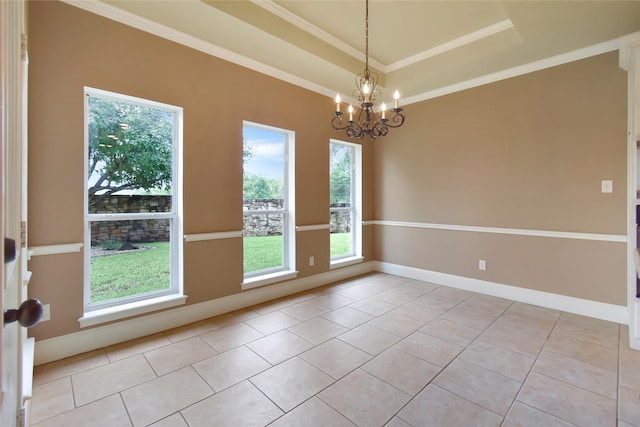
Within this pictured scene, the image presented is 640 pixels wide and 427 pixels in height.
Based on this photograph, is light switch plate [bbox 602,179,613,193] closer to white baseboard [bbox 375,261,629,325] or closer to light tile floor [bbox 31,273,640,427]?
white baseboard [bbox 375,261,629,325]

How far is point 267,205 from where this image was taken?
365 cm

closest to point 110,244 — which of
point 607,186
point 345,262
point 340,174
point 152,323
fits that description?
point 152,323

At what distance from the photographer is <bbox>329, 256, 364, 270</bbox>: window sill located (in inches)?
169

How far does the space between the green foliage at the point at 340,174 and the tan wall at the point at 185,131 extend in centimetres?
35

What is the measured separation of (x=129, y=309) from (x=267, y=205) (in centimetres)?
174

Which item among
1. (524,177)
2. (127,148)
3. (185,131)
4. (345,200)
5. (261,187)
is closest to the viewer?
(127,148)

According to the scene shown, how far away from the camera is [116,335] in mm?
2480

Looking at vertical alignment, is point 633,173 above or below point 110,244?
above

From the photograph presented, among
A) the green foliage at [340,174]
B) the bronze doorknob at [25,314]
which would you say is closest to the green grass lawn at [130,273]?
the bronze doorknob at [25,314]

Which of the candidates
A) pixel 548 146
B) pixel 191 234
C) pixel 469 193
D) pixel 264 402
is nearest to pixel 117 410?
pixel 264 402

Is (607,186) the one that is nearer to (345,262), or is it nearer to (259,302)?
(345,262)

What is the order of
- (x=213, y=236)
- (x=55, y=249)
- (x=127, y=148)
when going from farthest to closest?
(x=213, y=236), (x=127, y=148), (x=55, y=249)

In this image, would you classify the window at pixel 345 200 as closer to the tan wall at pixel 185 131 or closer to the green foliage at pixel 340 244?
the green foliage at pixel 340 244

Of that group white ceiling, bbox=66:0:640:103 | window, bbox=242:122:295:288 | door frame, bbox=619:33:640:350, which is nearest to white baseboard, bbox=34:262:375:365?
window, bbox=242:122:295:288
